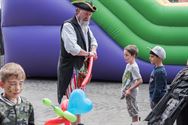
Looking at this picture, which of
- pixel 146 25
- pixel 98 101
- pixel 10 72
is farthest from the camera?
pixel 146 25

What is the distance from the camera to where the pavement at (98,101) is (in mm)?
5746

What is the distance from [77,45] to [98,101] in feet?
8.07

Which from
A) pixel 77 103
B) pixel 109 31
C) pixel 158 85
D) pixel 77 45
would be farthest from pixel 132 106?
Result: pixel 109 31

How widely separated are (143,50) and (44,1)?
2.08 metres

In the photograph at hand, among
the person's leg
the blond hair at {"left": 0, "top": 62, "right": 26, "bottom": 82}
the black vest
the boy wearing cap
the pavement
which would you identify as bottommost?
the pavement

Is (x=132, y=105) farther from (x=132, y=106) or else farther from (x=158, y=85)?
(x=158, y=85)

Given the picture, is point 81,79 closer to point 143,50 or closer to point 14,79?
point 14,79

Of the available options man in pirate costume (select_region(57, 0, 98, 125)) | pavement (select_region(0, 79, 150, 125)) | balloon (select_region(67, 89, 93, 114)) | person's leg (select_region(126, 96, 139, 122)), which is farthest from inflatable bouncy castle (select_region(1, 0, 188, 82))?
balloon (select_region(67, 89, 93, 114))

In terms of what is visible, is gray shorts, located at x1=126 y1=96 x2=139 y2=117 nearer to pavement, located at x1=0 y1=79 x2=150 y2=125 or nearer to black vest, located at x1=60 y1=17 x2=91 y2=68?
pavement, located at x1=0 y1=79 x2=150 y2=125

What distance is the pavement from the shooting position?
5.75 metres

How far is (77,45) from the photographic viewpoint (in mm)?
4648

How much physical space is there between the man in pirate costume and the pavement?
843mm

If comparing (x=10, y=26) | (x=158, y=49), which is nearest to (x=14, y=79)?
(x=158, y=49)

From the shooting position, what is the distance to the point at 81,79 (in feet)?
15.9
